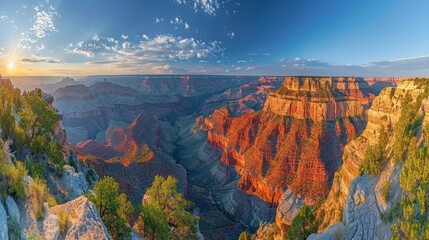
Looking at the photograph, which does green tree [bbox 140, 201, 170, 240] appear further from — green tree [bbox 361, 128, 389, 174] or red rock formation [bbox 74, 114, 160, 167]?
red rock formation [bbox 74, 114, 160, 167]

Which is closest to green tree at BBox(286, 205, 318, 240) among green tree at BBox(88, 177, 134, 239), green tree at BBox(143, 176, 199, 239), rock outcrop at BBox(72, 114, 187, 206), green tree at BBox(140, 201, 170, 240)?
green tree at BBox(143, 176, 199, 239)

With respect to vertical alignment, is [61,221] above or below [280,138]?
above

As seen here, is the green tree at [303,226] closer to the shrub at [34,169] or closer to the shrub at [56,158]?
the shrub at [56,158]

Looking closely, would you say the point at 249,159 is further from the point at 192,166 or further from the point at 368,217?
the point at 368,217

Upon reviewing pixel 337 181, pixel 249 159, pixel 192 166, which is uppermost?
pixel 337 181

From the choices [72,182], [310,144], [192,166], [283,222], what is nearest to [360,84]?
[310,144]

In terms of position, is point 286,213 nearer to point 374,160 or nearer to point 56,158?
point 374,160

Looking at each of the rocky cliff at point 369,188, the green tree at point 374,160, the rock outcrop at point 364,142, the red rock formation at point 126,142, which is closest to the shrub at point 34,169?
the rocky cliff at point 369,188
